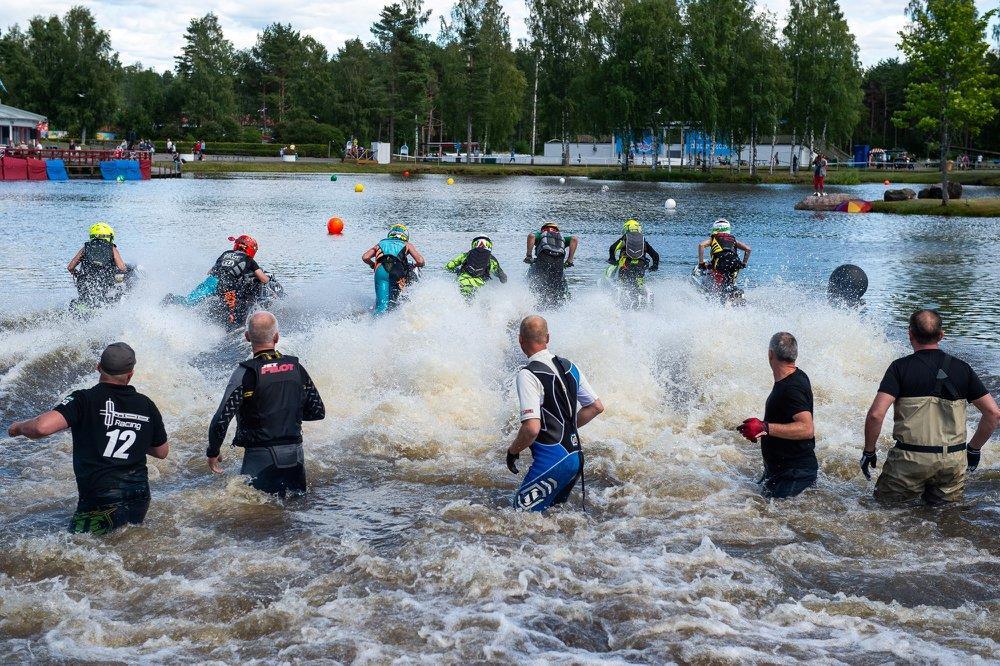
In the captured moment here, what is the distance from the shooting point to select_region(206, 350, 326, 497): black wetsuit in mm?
7398

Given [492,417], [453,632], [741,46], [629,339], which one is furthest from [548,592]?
[741,46]

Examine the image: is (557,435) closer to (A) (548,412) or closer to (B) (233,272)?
(A) (548,412)

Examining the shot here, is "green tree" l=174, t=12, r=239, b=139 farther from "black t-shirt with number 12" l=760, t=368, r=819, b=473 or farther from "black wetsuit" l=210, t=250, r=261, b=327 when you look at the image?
"black t-shirt with number 12" l=760, t=368, r=819, b=473

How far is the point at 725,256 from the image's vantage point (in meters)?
17.4

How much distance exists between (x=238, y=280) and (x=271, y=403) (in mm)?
9256

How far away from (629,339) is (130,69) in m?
192

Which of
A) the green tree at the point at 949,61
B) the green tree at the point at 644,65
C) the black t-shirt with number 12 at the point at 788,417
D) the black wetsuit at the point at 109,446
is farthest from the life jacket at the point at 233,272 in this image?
the green tree at the point at 644,65

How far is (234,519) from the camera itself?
26.6 ft

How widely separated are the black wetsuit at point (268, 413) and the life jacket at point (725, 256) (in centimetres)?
1119

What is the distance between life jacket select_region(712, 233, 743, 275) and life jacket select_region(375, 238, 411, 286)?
5543 mm

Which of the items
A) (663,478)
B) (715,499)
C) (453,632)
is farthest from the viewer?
(663,478)

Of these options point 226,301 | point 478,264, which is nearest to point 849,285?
point 478,264

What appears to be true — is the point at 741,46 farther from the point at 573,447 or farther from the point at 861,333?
the point at 573,447

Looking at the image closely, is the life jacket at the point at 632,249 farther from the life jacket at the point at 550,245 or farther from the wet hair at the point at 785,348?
the wet hair at the point at 785,348
